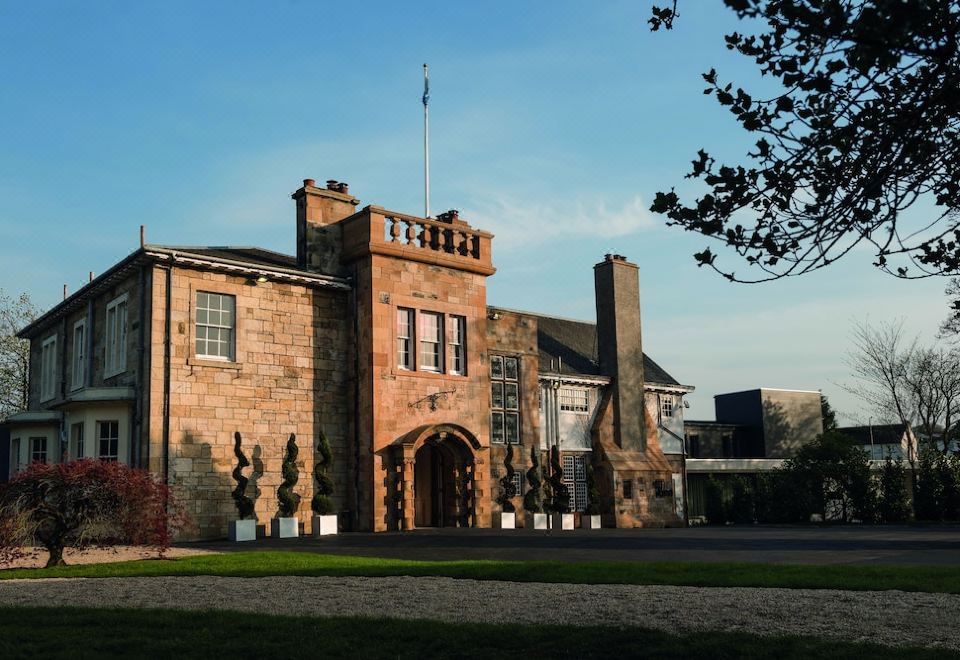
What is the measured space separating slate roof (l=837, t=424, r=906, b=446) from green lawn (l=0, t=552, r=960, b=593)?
50.8 meters

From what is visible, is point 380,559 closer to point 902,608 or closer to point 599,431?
point 902,608

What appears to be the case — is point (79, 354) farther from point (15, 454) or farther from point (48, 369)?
point (15, 454)

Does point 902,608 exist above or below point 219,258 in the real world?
below

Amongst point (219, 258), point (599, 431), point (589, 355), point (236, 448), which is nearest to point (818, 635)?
point (236, 448)

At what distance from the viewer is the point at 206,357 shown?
23219mm

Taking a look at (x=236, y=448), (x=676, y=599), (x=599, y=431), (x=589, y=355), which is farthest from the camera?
(x=589, y=355)

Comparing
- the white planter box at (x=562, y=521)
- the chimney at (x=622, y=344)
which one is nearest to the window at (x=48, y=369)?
the white planter box at (x=562, y=521)

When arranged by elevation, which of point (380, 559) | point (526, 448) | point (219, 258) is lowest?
point (380, 559)

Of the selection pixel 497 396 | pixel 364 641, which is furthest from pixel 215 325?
pixel 364 641

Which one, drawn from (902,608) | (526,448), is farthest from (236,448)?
(902,608)

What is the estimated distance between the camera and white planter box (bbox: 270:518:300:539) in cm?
2267

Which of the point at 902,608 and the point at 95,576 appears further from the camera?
the point at 95,576

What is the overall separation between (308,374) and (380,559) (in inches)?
363

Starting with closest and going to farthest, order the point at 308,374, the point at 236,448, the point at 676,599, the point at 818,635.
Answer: the point at 818,635, the point at 676,599, the point at 236,448, the point at 308,374
